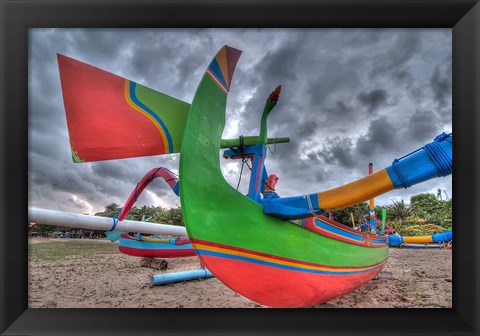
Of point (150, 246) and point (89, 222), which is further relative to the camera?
point (150, 246)

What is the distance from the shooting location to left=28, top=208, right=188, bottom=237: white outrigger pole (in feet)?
6.47

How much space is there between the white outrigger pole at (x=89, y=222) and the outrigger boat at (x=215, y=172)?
612mm

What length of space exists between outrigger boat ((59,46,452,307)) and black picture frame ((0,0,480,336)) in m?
0.30

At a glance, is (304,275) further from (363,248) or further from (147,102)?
(147,102)

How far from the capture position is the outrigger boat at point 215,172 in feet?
5.15

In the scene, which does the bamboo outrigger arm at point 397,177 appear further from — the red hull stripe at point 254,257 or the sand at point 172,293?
the sand at point 172,293

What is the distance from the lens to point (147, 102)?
1.79 metres

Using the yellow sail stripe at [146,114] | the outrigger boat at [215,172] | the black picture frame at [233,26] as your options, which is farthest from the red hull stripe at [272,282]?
the yellow sail stripe at [146,114]

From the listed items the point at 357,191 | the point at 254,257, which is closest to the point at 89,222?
the point at 254,257

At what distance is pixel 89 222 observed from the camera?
2.51 meters

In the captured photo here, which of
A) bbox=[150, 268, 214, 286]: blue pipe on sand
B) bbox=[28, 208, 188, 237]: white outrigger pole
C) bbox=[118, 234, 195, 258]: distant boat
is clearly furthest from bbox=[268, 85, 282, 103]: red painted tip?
bbox=[118, 234, 195, 258]: distant boat

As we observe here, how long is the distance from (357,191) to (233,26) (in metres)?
1.37

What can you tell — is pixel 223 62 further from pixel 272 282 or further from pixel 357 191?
pixel 272 282
